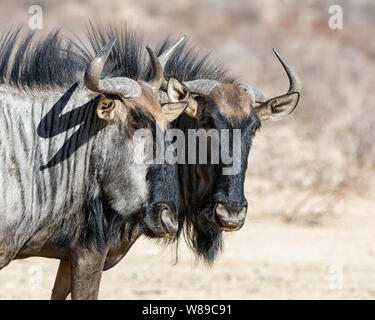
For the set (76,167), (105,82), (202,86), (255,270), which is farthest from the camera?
(255,270)

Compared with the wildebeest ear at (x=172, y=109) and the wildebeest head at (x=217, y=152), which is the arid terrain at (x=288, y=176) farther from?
the wildebeest ear at (x=172, y=109)

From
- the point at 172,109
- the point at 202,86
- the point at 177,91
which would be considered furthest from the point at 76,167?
the point at 202,86

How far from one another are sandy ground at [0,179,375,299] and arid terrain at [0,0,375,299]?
17 mm

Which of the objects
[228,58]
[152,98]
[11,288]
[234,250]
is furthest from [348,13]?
[152,98]

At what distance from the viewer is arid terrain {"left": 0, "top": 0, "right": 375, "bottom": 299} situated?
984 centimetres

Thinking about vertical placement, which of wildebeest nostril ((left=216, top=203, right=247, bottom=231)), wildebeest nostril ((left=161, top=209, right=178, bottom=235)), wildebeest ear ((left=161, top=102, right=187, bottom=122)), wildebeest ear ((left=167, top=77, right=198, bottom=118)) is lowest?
wildebeest nostril ((left=161, top=209, right=178, bottom=235))

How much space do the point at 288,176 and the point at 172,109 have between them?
9333 millimetres

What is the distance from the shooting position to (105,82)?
568 cm

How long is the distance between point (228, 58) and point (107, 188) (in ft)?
58.4

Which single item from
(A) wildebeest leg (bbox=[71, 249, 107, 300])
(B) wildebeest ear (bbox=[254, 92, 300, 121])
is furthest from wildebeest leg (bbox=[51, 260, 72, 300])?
(B) wildebeest ear (bbox=[254, 92, 300, 121])

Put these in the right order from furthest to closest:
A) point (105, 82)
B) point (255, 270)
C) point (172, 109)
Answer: point (255, 270) → point (172, 109) → point (105, 82)

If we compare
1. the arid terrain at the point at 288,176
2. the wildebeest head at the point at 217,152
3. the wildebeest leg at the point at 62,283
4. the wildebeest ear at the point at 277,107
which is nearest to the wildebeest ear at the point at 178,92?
the wildebeest head at the point at 217,152

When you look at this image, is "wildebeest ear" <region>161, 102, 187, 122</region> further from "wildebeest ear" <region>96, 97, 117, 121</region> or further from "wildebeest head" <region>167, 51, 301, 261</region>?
"wildebeest ear" <region>96, 97, 117, 121</region>

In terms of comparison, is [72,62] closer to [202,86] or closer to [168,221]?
[202,86]
